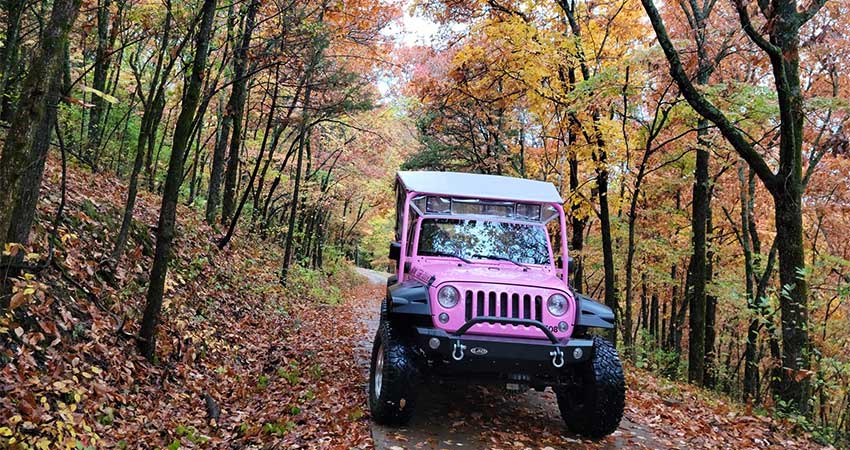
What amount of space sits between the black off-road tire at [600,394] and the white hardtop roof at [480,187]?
2.02m

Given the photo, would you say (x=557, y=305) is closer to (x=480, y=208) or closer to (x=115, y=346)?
(x=480, y=208)

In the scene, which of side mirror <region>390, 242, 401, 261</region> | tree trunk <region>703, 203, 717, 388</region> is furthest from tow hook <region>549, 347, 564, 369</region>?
tree trunk <region>703, 203, 717, 388</region>

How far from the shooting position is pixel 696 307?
40.7ft

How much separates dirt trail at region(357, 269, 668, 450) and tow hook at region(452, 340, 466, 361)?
0.87m

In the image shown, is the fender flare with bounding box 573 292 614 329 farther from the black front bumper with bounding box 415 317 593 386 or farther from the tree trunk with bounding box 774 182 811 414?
the tree trunk with bounding box 774 182 811 414

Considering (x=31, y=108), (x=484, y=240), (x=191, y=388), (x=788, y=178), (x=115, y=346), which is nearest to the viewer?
(x=31, y=108)

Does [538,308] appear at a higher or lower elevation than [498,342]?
higher

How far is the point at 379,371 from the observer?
5934mm

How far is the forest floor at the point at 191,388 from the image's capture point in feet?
15.4

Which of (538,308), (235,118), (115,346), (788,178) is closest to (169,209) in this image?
(115,346)

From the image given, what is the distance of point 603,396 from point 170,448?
4159 millimetres

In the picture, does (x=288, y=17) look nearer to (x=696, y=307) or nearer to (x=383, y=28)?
(x=383, y=28)

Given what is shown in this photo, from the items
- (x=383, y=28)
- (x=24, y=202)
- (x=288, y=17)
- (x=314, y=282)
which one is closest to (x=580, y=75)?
(x=383, y=28)

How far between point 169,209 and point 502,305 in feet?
13.3
